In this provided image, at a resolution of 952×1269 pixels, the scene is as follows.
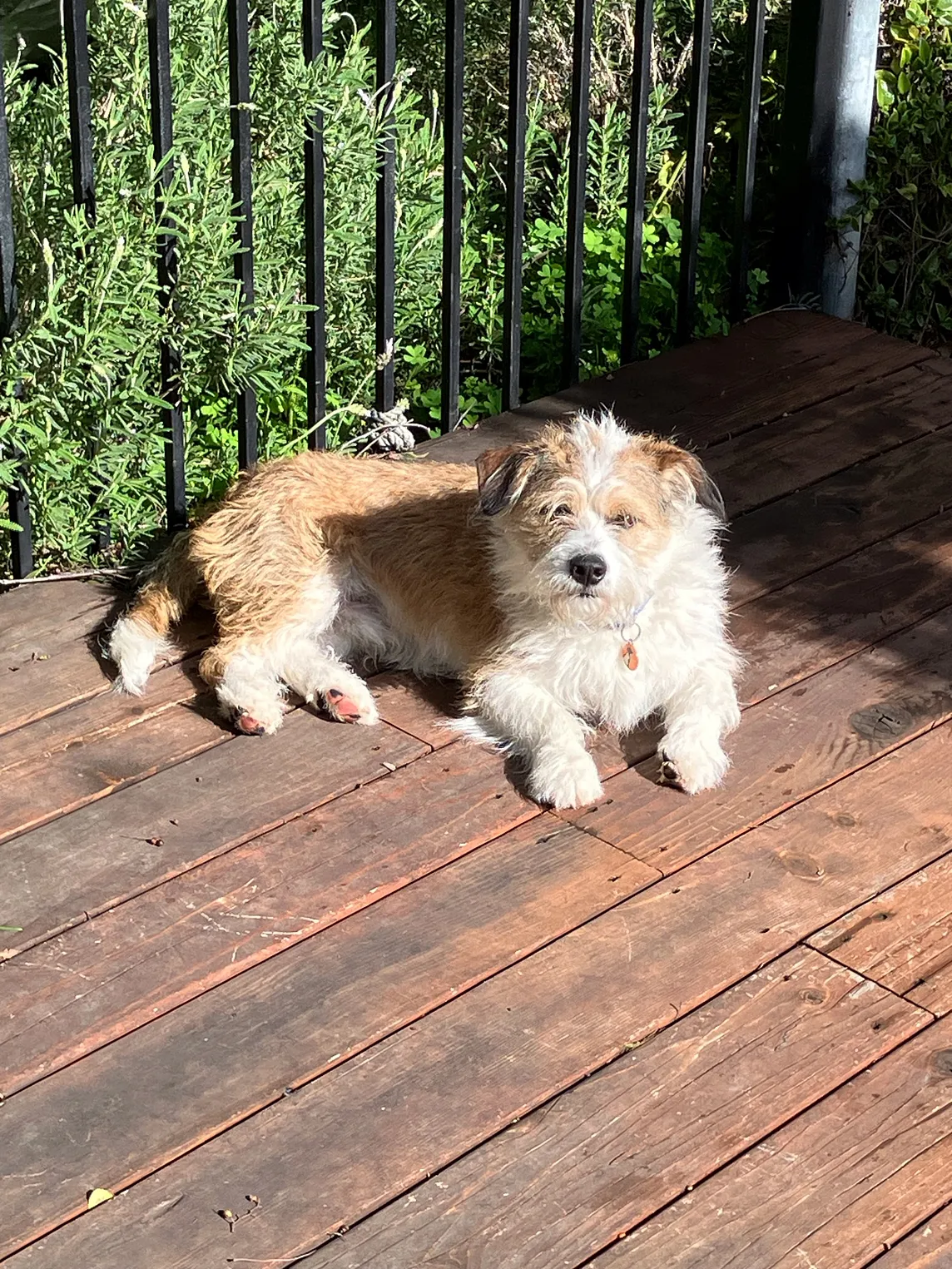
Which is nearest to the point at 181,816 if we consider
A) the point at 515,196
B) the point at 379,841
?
the point at 379,841

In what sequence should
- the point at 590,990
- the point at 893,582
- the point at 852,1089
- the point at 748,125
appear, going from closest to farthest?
the point at 852,1089 → the point at 590,990 → the point at 893,582 → the point at 748,125

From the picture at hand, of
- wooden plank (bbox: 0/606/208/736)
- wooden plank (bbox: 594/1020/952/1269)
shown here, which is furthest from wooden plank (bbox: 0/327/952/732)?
wooden plank (bbox: 594/1020/952/1269)

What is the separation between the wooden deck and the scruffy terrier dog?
0.12m

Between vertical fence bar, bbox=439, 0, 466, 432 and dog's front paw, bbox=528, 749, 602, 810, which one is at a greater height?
vertical fence bar, bbox=439, 0, 466, 432

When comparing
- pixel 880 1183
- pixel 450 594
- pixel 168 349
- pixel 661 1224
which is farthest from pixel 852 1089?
pixel 168 349

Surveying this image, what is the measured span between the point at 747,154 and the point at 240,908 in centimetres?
378

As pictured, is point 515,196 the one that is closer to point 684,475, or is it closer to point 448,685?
point 684,475

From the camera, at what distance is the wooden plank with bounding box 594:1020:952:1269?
2.51 meters

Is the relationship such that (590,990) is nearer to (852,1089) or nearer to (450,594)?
(852,1089)

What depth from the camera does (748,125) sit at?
5.77 metres

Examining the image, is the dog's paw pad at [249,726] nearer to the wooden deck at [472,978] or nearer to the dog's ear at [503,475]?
the wooden deck at [472,978]

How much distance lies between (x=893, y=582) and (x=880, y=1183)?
Result: 232cm

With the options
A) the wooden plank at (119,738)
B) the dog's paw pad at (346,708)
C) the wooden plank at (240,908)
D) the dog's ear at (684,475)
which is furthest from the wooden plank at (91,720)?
the dog's ear at (684,475)

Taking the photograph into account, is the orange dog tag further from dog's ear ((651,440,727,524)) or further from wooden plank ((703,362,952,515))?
wooden plank ((703,362,952,515))
